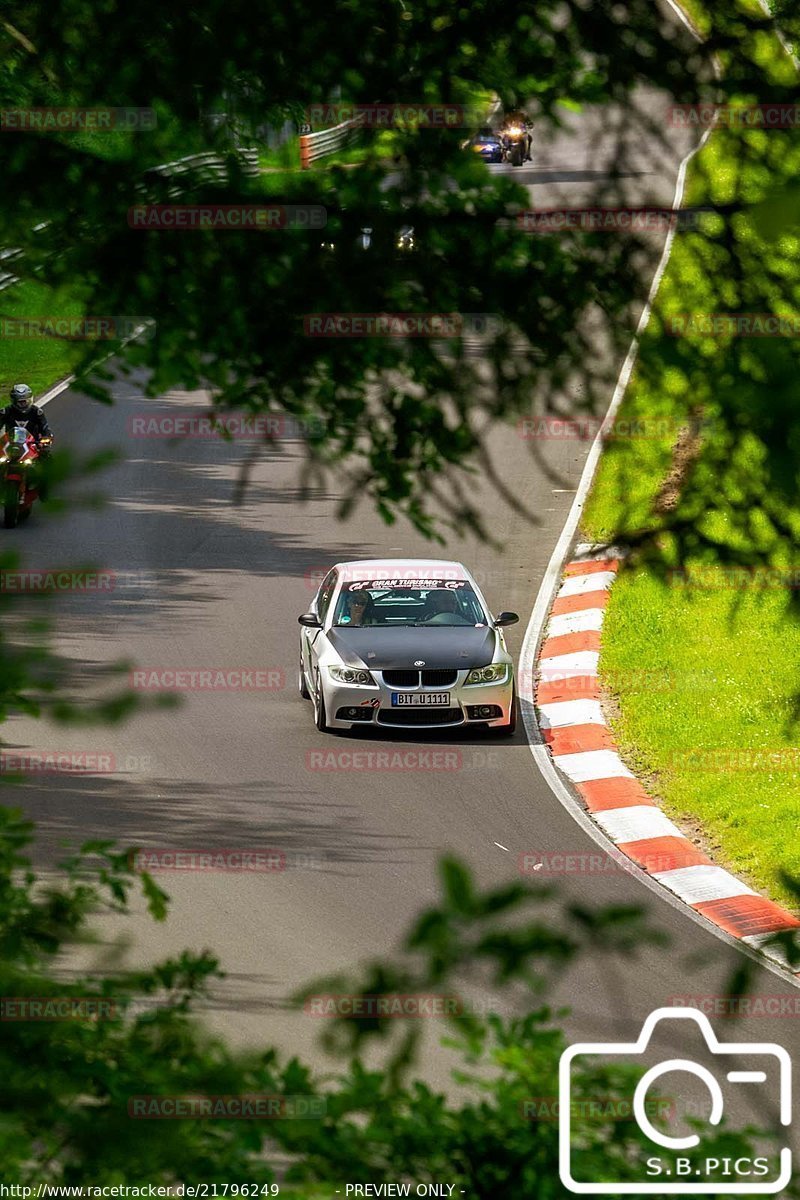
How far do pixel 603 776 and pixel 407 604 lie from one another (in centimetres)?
274

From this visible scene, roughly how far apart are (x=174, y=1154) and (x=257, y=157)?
78.6 inches

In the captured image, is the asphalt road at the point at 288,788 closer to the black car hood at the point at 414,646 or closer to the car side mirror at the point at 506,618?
the black car hood at the point at 414,646

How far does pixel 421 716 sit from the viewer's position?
14586mm

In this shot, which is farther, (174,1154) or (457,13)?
(457,13)

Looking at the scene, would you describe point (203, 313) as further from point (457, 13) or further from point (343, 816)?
point (343, 816)

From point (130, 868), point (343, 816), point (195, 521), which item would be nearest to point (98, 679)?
point (130, 868)

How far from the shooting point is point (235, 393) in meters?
3.10

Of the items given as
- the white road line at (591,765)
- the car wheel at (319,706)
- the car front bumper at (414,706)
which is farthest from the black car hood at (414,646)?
the white road line at (591,765)

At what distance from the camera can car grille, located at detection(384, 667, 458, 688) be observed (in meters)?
14.4

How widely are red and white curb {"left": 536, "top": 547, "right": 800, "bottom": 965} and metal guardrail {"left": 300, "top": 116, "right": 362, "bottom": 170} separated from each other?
4.06 meters

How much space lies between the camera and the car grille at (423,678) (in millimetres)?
14445

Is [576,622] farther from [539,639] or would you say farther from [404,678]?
[404,678]

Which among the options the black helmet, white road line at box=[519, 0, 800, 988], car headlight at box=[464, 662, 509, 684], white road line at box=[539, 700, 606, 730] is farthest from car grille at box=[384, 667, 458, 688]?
the black helmet

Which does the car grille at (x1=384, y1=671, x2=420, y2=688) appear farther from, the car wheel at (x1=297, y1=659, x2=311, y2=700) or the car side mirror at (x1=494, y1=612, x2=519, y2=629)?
the car wheel at (x1=297, y1=659, x2=311, y2=700)
